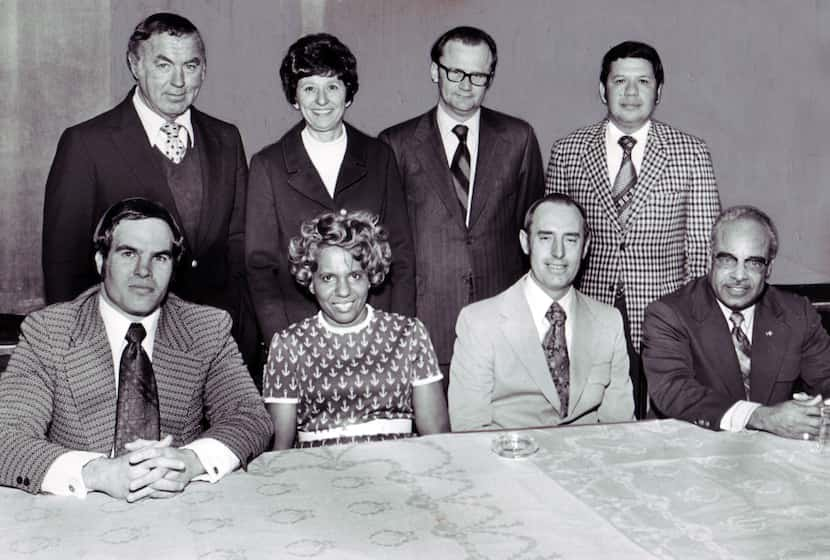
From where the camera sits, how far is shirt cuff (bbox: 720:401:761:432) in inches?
97.5

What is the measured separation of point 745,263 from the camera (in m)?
2.83

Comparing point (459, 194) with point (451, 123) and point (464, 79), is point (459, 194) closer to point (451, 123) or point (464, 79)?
point (451, 123)

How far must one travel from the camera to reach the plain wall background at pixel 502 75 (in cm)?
435

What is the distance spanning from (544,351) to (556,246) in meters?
0.31

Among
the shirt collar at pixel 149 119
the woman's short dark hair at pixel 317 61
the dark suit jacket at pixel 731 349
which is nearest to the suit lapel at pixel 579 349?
the dark suit jacket at pixel 731 349

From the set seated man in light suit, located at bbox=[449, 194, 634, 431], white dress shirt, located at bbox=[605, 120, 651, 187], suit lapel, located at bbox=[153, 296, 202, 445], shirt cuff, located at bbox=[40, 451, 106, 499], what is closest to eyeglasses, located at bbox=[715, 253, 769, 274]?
seated man in light suit, located at bbox=[449, 194, 634, 431]

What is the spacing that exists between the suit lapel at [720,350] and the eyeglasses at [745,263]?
0.13 metres

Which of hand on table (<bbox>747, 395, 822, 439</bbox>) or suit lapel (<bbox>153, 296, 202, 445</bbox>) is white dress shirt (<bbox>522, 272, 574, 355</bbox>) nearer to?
hand on table (<bbox>747, 395, 822, 439</bbox>)

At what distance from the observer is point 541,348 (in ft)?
9.63

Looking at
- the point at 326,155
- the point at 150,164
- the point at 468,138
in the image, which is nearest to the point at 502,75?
the point at 468,138

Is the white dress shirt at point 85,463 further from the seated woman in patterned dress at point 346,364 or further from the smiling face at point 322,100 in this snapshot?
the smiling face at point 322,100

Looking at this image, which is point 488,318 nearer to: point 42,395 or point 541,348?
point 541,348

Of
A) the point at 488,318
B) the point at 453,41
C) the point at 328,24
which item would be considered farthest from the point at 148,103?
the point at 328,24

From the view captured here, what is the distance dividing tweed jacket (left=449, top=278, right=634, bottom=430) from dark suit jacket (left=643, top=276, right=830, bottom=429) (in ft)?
0.50
